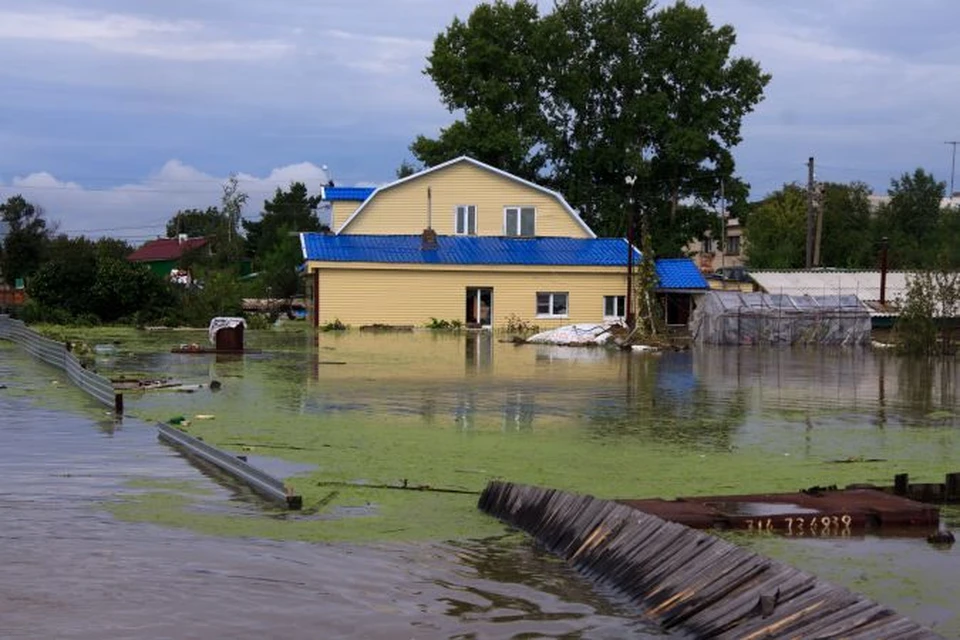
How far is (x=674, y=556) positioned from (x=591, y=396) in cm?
1332

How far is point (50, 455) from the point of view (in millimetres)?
13086

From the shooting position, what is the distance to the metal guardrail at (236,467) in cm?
1043

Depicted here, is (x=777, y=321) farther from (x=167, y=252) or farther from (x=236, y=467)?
(x=167, y=252)

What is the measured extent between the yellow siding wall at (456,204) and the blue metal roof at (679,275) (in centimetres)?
431

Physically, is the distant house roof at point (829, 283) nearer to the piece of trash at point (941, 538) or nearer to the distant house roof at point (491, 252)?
the distant house roof at point (491, 252)

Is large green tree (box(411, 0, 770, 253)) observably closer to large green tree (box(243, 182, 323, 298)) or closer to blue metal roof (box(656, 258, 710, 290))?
blue metal roof (box(656, 258, 710, 290))

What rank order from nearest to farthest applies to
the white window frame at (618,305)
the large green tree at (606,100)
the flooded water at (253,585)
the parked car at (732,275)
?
the flooded water at (253,585) < the white window frame at (618,305) < the parked car at (732,275) < the large green tree at (606,100)

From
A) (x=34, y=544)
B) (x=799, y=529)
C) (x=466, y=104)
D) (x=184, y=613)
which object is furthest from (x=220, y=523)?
(x=466, y=104)

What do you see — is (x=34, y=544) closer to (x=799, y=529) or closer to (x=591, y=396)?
(x=799, y=529)

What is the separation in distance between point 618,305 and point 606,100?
18.3 metres

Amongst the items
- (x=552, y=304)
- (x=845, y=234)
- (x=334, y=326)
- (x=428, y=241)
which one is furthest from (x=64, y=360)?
(x=845, y=234)

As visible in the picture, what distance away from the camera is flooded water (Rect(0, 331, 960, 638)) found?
7.63 meters

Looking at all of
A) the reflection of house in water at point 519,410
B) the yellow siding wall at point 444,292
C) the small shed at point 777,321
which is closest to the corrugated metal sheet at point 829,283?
the yellow siding wall at point 444,292

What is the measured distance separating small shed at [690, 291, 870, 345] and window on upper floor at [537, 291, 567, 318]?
8658 mm
